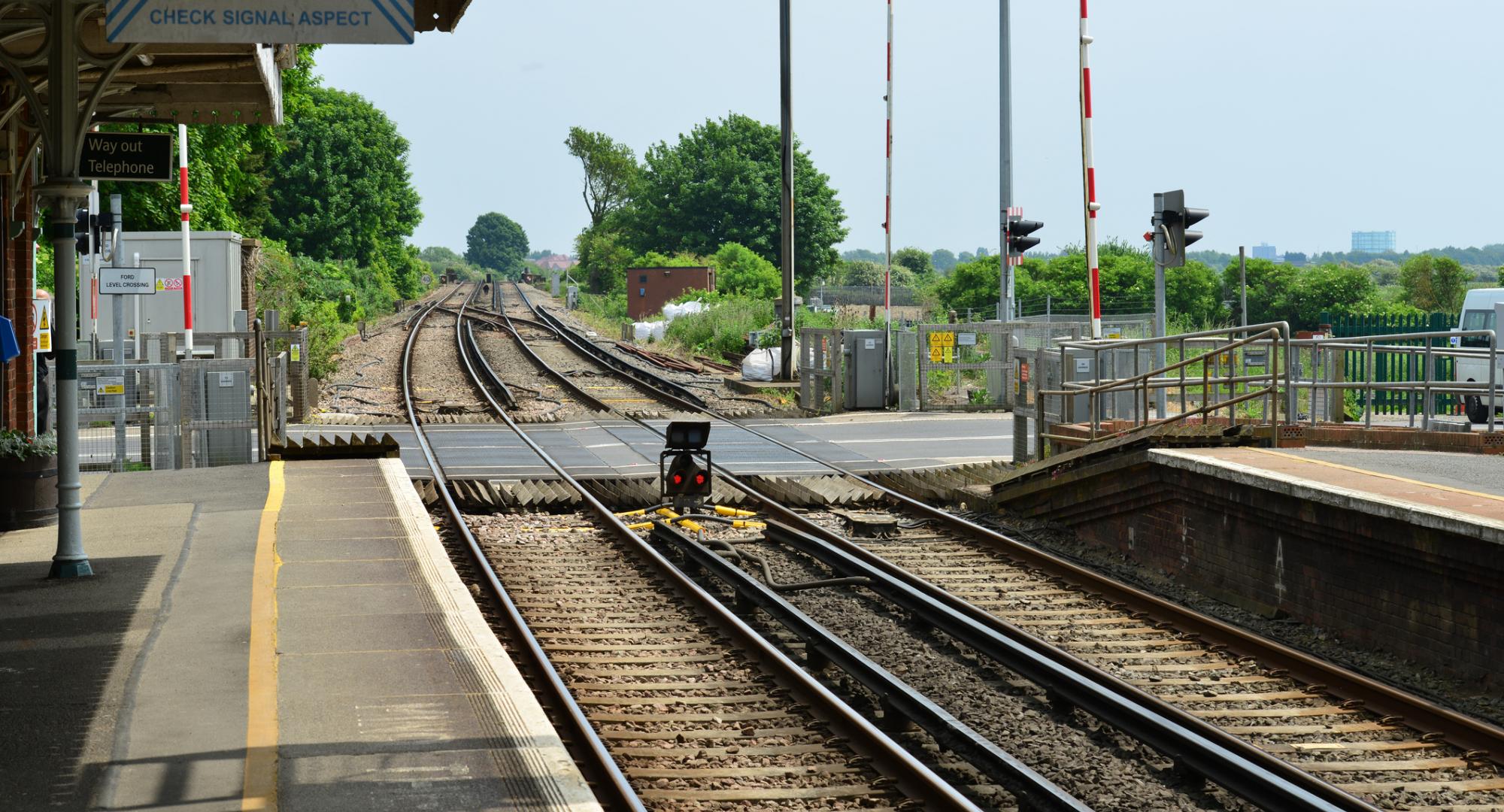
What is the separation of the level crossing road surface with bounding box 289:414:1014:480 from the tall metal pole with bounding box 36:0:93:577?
823cm

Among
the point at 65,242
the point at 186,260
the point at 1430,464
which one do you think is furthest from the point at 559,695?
the point at 186,260

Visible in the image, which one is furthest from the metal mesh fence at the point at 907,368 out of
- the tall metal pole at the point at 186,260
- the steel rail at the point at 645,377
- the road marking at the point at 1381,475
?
the road marking at the point at 1381,475

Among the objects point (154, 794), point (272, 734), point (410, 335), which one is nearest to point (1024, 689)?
point (272, 734)

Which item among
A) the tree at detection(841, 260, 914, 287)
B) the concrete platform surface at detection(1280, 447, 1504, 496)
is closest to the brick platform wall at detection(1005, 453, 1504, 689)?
the concrete platform surface at detection(1280, 447, 1504, 496)

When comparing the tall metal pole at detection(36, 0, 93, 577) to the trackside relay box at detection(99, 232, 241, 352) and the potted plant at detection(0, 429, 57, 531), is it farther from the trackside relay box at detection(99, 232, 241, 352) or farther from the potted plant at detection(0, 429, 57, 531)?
the trackside relay box at detection(99, 232, 241, 352)

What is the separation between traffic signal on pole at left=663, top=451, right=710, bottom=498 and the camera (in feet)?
53.0

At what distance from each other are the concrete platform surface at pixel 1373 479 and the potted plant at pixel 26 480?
968cm

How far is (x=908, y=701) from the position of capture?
8500mm

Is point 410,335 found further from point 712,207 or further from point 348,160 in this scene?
point 712,207

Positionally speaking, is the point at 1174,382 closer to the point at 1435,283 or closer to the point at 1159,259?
the point at 1159,259

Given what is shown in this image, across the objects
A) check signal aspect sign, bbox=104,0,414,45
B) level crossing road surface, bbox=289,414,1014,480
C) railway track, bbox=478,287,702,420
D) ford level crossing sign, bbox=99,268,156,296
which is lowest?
level crossing road surface, bbox=289,414,1014,480

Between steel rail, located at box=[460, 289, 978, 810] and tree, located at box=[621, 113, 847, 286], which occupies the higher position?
tree, located at box=[621, 113, 847, 286]

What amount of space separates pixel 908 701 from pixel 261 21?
5.39 metres

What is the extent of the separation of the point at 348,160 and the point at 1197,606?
71.4m
